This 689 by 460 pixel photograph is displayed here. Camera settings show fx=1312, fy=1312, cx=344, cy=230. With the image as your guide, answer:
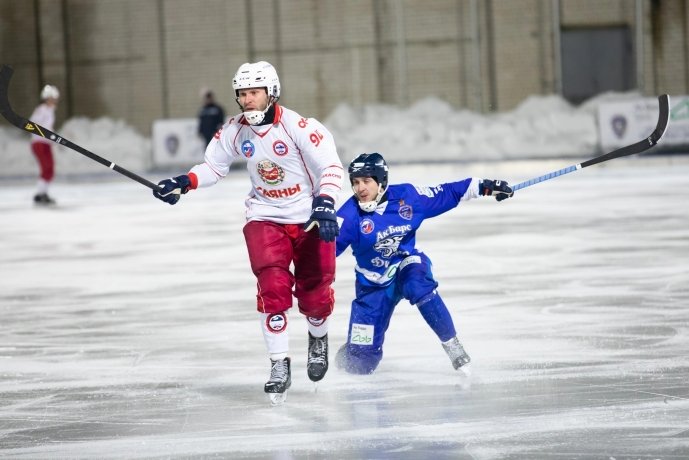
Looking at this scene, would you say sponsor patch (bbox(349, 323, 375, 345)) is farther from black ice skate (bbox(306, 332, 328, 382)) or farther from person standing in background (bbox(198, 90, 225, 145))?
person standing in background (bbox(198, 90, 225, 145))

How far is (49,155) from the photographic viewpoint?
17.0 metres

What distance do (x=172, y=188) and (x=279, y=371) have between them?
0.87 meters

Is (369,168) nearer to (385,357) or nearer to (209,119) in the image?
(385,357)

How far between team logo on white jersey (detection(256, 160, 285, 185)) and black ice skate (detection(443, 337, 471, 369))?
102cm

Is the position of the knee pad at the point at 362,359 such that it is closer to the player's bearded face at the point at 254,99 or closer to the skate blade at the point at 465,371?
the skate blade at the point at 465,371

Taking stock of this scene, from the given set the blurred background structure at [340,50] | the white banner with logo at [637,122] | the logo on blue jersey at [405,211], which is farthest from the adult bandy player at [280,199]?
the blurred background structure at [340,50]

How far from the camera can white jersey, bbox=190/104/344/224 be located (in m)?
5.27

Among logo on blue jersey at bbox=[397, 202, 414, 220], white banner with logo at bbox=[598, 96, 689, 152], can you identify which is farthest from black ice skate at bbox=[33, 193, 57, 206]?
logo on blue jersey at bbox=[397, 202, 414, 220]

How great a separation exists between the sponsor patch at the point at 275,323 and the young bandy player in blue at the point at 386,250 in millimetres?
479

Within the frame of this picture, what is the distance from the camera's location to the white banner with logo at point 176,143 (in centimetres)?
2252

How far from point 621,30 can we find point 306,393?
21.5 m

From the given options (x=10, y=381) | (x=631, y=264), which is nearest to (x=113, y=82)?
(x=631, y=264)

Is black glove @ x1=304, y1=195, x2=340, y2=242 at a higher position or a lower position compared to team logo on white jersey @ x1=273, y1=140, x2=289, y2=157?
lower

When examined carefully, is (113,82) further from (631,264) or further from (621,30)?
(631,264)
